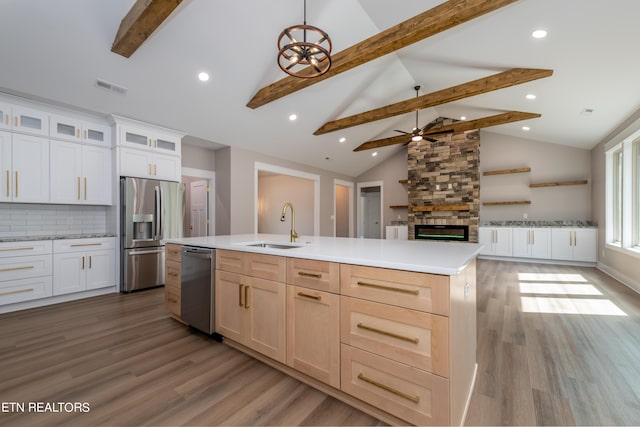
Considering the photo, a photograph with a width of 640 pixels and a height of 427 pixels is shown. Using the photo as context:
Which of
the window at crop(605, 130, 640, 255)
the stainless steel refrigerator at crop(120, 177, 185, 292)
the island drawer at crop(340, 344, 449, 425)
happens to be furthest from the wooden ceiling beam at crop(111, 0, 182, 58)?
the window at crop(605, 130, 640, 255)

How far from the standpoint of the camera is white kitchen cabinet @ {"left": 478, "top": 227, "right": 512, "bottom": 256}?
6777 millimetres

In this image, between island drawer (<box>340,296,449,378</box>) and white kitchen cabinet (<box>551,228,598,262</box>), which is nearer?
island drawer (<box>340,296,449,378</box>)

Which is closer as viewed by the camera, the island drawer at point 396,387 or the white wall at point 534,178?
the island drawer at point 396,387

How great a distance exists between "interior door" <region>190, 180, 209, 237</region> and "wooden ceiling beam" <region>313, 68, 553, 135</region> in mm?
2770

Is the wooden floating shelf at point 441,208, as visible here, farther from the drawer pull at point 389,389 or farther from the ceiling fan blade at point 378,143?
the drawer pull at point 389,389

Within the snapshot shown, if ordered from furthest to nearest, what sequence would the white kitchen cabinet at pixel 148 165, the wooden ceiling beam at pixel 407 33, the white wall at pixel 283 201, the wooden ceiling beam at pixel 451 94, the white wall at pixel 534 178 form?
the white wall at pixel 283 201 < the white wall at pixel 534 178 < the white kitchen cabinet at pixel 148 165 < the wooden ceiling beam at pixel 451 94 < the wooden ceiling beam at pixel 407 33

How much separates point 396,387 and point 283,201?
27.2ft

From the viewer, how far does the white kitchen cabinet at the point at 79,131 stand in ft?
12.1

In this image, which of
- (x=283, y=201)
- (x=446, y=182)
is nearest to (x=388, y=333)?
(x=446, y=182)

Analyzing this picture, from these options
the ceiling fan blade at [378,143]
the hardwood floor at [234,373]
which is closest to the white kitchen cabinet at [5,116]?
the hardwood floor at [234,373]

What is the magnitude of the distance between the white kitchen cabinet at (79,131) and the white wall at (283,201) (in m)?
4.84

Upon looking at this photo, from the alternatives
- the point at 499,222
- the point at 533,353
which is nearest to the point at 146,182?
the point at 533,353

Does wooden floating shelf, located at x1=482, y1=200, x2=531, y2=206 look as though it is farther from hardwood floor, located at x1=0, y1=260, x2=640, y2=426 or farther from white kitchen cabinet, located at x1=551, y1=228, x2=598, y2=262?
hardwood floor, located at x1=0, y1=260, x2=640, y2=426

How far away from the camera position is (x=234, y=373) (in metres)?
1.97
